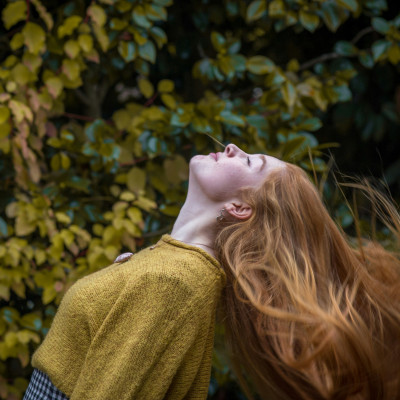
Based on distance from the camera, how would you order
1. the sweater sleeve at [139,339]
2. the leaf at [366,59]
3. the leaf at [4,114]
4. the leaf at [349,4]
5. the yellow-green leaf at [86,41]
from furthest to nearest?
the leaf at [366,59]
the leaf at [349,4]
the yellow-green leaf at [86,41]
the leaf at [4,114]
the sweater sleeve at [139,339]

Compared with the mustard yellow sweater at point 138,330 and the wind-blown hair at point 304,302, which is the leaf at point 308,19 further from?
the mustard yellow sweater at point 138,330

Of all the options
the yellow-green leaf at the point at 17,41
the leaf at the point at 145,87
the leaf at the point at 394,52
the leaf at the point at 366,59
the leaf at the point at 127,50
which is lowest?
the leaf at the point at 366,59

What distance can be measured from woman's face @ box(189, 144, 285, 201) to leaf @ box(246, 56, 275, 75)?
26.1 inches

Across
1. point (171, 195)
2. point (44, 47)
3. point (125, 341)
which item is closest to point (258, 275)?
point (125, 341)

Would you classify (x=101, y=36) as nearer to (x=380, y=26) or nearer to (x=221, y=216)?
(x=221, y=216)

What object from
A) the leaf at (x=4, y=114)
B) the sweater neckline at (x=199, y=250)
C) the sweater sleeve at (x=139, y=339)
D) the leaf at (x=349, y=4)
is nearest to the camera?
the sweater sleeve at (x=139, y=339)

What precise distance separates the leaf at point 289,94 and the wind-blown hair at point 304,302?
559mm

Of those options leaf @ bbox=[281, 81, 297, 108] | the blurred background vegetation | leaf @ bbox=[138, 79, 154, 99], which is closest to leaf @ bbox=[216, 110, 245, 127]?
the blurred background vegetation

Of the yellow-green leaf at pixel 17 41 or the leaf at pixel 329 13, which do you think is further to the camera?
the leaf at pixel 329 13

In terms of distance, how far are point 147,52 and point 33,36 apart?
373 mm

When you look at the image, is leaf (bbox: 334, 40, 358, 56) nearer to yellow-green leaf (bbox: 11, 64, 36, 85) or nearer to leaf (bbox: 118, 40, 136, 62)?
leaf (bbox: 118, 40, 136, 62)

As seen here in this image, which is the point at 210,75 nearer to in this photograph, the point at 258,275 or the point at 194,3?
the point at 194,3

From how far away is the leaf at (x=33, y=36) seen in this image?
71.7 inches

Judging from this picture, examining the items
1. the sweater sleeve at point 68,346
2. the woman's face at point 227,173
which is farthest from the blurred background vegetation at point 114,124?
the sweater sleeve at point 68,346
